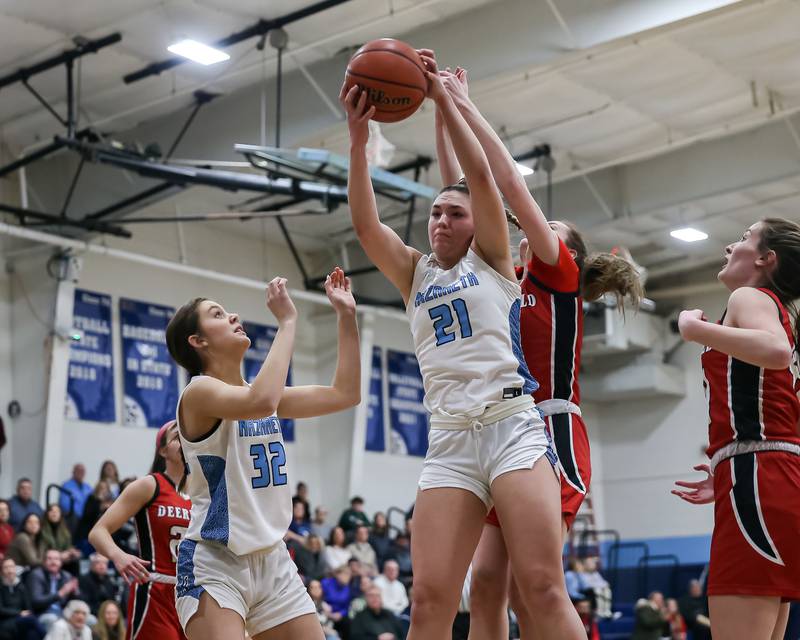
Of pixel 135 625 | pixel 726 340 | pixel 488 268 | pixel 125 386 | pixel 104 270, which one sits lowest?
pixel 135 625

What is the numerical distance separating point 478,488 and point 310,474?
17.1 m

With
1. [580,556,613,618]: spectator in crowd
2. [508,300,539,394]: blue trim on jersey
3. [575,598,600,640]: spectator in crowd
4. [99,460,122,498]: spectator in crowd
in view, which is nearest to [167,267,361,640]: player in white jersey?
[508,300,539,394]: blue trim on jersey

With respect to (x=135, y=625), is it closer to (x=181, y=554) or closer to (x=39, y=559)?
(x=181, y=554)

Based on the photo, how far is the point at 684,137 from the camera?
1744 cm

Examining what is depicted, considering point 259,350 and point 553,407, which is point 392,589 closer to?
point 259,350

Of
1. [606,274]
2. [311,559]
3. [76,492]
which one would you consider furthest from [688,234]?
[606,274]

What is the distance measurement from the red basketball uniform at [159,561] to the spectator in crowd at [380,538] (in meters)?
12.1

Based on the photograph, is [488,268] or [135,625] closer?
[488,268]

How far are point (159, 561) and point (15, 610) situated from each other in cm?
684

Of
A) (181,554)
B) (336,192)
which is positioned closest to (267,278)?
(336,192)

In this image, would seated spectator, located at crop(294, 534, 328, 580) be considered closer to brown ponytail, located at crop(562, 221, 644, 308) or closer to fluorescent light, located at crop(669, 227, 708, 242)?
fluorescent light, located at crop(669, 227, 708, 242)

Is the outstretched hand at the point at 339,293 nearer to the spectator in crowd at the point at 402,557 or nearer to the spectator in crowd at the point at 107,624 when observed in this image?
the spectator in crowd at the point at 107,624

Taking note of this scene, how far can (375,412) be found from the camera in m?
21.4

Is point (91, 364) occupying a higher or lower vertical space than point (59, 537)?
higher
